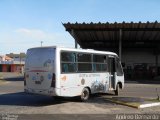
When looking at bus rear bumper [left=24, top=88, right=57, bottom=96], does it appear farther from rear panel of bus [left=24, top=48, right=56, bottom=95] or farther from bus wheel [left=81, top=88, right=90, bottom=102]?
bus wheel [left=81, top=88, right=90, bottom=102]

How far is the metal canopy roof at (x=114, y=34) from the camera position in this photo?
1580 inches

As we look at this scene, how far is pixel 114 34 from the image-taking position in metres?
45.6

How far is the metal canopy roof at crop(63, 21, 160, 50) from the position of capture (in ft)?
132

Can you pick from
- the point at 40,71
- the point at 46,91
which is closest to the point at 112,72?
the point at 40,71

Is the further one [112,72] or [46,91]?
[112,72]

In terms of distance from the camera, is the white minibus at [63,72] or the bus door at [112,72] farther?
the bus door at [112,72]

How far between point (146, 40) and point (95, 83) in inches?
1288

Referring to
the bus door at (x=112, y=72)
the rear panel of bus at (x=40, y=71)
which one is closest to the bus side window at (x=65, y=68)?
the rear panel of bus at (x=40, y=71)

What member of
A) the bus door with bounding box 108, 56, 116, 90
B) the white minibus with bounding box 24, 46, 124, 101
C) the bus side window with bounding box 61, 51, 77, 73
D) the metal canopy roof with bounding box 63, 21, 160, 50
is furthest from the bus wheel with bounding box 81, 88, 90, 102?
the metal canopy roof with bounding box 63, 21, 160, 50

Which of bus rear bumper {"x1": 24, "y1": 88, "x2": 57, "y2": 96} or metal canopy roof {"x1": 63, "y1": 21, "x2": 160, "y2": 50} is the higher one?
metal canopy roof {"x1": 63, "y1": 21, "x2": 160, "y2": 50}

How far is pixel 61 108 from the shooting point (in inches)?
588

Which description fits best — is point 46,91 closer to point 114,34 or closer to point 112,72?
point 112,72

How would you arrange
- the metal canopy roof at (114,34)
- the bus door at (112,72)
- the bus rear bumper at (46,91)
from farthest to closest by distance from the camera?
the metal canopy roof at (114,34), the bus door at (112,72), the bus rear bumper at (46,91)

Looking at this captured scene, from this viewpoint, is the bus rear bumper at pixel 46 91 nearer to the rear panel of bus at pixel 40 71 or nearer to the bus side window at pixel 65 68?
the rear panel of bus at pixel 40 71
